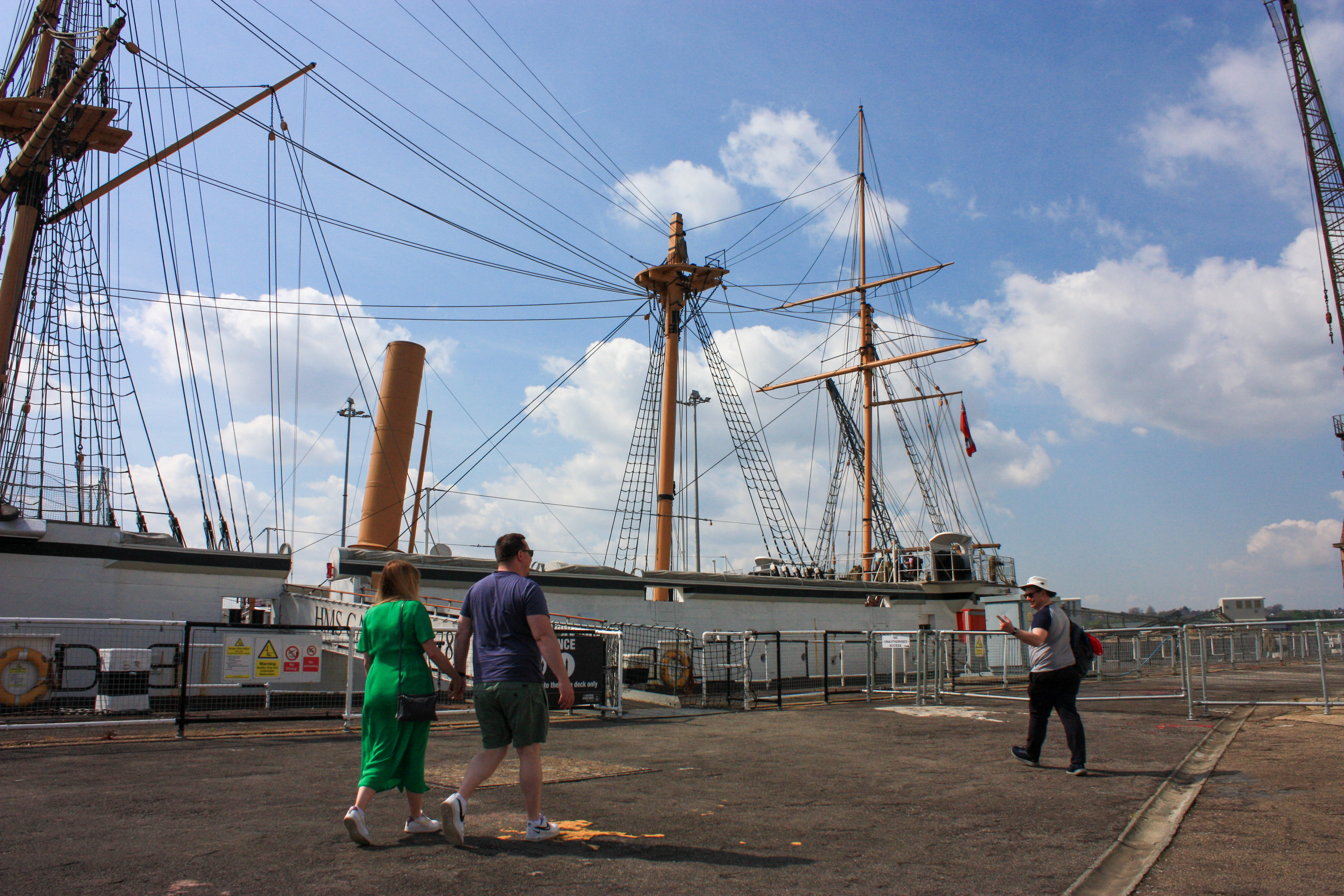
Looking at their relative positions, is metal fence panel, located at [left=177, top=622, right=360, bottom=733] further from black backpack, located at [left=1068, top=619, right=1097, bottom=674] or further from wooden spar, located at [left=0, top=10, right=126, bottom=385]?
wooden spar, located at [left=0, top=10, right=126, bottom=385]

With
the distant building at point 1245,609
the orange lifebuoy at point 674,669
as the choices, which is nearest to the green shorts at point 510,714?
the orange lifebuoy at point 674,669

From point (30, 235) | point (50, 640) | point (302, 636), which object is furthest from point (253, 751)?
point (30, 235)

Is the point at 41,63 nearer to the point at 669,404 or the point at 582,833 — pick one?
the point at 669,404

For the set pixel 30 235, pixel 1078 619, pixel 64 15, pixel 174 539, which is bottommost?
pixel 1078 619

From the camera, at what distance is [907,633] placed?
50.8 ft

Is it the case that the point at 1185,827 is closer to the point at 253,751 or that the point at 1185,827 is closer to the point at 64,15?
the point at 253,751

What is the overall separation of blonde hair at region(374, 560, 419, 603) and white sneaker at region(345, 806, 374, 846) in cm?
105

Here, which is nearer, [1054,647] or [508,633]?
[508,633]

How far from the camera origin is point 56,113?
59.2ft

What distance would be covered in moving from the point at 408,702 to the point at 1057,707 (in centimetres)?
534

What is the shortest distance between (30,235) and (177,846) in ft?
67.6

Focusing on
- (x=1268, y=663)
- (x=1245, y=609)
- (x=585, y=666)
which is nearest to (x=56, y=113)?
(x=585, y=666)

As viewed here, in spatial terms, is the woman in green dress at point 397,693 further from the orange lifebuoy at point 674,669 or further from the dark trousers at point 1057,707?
the orange lifebuoy at point 674,669

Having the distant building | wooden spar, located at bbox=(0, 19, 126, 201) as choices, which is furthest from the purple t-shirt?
the distant building
